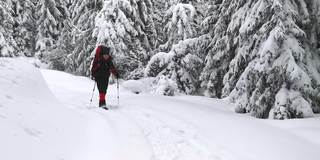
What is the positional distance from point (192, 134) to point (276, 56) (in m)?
3.41

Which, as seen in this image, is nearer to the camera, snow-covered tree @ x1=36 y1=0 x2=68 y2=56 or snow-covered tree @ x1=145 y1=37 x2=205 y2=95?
snow-covered tree @ x1=145 y1=37 x2=205 y2=95

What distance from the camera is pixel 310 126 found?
936 centimetres

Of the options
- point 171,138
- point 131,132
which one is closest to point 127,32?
point 131,132

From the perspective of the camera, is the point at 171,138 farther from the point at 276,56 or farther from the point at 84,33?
the point at 84,33

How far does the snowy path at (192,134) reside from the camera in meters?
7.75

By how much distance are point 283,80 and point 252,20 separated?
5.97 feet

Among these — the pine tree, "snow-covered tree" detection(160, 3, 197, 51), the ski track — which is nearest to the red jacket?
the ski track

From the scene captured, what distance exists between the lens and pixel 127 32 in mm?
23797

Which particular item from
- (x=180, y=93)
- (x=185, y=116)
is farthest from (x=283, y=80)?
(x=180, y=93)

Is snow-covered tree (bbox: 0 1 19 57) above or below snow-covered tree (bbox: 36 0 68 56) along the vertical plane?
below

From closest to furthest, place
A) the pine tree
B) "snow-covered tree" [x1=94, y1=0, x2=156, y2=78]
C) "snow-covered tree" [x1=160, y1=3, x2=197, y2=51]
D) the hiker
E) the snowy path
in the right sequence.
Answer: the snowy path
the hiker
"snow-covered tree" [x1=160, y1=3, x2=197, y2=51]
"snow-covered tree" [x1=94, y1=0, x2=156, y2=78]
the pine tree

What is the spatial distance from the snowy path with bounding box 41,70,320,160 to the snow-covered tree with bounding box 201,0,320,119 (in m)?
0.74

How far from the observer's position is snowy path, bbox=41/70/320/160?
7.75 metres

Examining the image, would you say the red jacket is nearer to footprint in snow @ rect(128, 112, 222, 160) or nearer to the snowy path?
the snowy path
